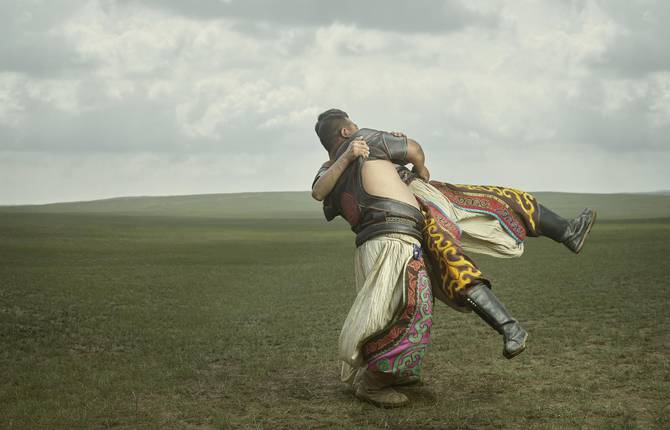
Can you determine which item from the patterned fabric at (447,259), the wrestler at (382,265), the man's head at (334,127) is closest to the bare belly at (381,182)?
the wrestler at (382,265)

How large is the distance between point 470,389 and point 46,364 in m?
4.86

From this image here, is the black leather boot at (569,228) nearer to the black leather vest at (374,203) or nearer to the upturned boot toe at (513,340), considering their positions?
the upturned boot toe at (513,340)

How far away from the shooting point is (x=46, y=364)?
867 cm

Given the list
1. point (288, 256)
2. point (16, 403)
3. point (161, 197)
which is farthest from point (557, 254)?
point (161, 197)

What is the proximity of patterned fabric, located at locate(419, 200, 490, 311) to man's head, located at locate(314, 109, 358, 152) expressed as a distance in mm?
876

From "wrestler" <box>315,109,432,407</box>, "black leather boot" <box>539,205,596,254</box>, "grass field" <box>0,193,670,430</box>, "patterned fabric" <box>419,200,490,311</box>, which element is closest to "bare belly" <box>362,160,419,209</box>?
"wrestler" <box>315,109,432,407</box>

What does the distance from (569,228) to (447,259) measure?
3.72 ft

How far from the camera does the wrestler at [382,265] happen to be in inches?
239

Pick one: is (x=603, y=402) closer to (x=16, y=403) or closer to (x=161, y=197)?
(x=16, y=403)

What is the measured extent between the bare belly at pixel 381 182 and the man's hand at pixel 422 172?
289 millimetres

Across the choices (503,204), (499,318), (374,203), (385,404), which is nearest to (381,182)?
(374,203)

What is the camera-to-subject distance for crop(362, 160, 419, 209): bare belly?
6.27 m

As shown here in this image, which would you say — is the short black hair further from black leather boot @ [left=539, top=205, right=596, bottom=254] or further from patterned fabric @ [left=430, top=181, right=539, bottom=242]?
black leather boot @ [left=539, top=205, right=596, bottom=254]

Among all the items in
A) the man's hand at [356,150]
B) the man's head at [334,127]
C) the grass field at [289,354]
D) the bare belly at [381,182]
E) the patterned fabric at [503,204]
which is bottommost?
the grass field at [289,354]
